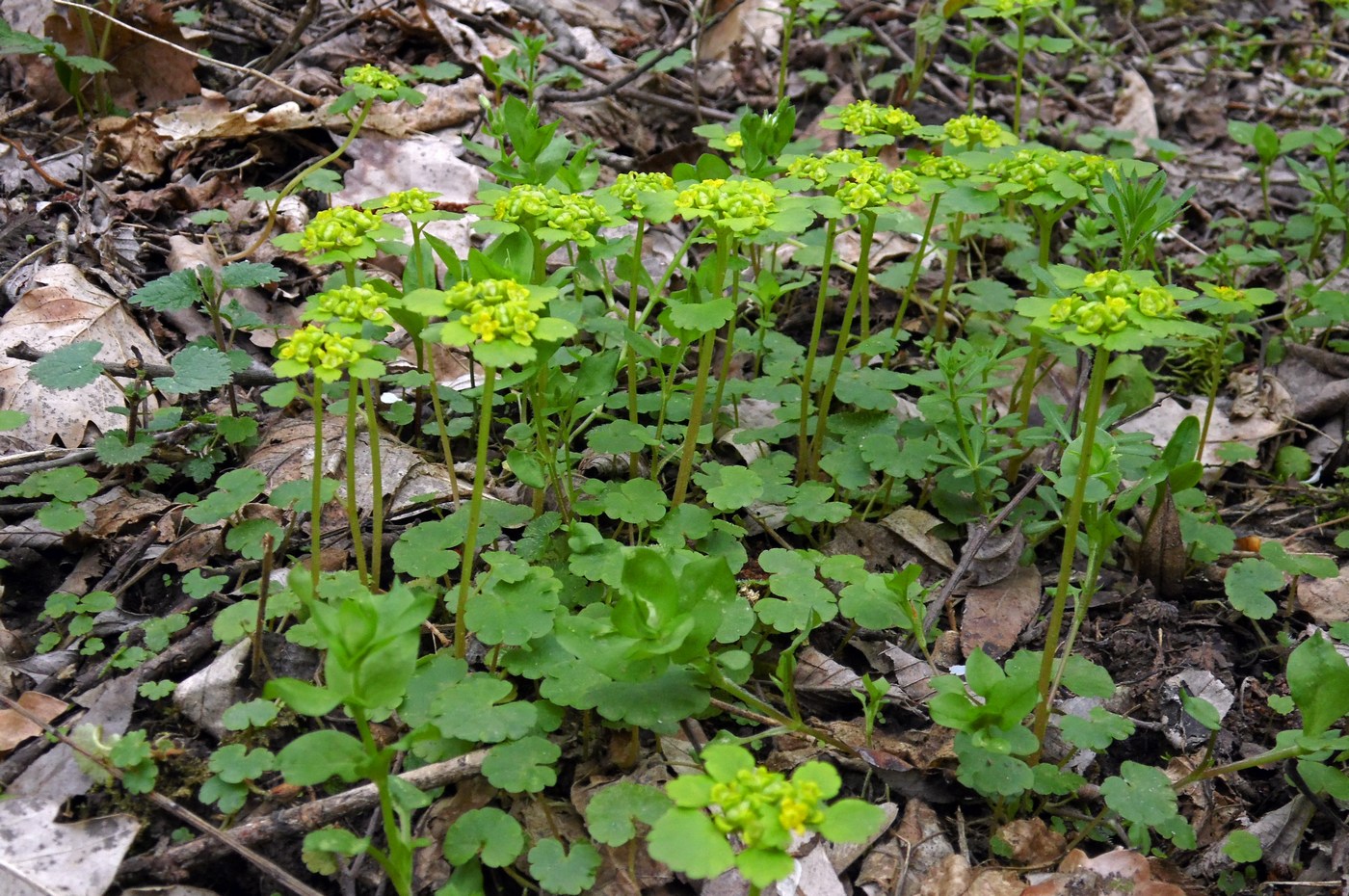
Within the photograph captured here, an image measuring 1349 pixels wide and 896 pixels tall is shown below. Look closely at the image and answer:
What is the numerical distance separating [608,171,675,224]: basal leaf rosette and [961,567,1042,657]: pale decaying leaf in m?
1.40

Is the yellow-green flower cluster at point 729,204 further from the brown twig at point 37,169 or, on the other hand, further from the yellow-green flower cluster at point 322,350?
the brown twig at point 37,169

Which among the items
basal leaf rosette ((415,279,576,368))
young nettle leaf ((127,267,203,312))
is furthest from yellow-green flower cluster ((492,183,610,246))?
young nettle leaf ((127,267,203,312))

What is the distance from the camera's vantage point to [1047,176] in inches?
111

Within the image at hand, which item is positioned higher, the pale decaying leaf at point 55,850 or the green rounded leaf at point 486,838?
the green rounded leaf at point 486,838

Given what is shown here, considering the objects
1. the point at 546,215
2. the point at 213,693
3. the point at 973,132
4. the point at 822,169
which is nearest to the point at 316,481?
the point at 213,693

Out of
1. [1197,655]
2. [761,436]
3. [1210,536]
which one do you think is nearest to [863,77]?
[761,436]

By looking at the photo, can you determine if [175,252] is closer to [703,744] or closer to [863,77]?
[703,744]

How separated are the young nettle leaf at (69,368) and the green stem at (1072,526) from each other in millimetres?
2392

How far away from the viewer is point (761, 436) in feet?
10.4

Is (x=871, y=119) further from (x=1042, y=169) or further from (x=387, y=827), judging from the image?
(x=387, y=827)

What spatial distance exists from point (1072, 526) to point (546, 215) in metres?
1.38

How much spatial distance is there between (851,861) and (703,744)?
405 millimetres

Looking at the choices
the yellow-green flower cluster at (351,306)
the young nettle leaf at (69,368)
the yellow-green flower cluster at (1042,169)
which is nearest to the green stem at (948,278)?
the yellow-green flower cluster at (1042,169)

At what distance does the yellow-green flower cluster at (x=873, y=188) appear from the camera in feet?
8.76
